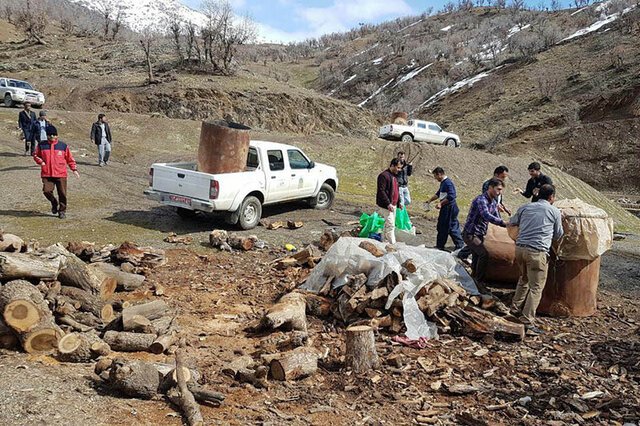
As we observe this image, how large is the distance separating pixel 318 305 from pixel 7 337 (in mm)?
3642

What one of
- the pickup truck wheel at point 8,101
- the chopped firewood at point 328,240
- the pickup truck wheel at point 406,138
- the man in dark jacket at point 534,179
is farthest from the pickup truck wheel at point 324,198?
the pickup truck wheel at point 8,101

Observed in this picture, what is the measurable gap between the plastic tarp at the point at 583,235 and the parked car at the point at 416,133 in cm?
2109

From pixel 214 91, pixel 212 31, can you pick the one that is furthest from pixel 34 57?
pixel 214 91

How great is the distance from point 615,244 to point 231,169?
1015 cm

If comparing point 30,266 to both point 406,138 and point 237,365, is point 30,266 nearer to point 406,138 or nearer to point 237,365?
point 237,365

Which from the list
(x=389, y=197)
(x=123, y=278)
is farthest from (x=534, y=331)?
(x=123, y=278)

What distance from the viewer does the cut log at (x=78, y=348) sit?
4758 millimetres

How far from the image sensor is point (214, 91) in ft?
105

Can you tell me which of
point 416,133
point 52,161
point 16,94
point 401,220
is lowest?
point 401,220

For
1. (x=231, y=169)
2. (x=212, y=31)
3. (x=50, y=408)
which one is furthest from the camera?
(x=212, y=31)

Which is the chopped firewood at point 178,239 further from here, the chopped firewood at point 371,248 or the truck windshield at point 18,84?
the truck windshield at point 18,84

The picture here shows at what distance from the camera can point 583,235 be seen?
667cm

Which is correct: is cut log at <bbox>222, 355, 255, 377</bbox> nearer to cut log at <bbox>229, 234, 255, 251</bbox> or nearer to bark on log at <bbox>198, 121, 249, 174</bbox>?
cut log at <bbox>229, 234, 255, 251</bbox>

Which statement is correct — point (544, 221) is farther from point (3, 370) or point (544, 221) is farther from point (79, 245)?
point (79, 245)
